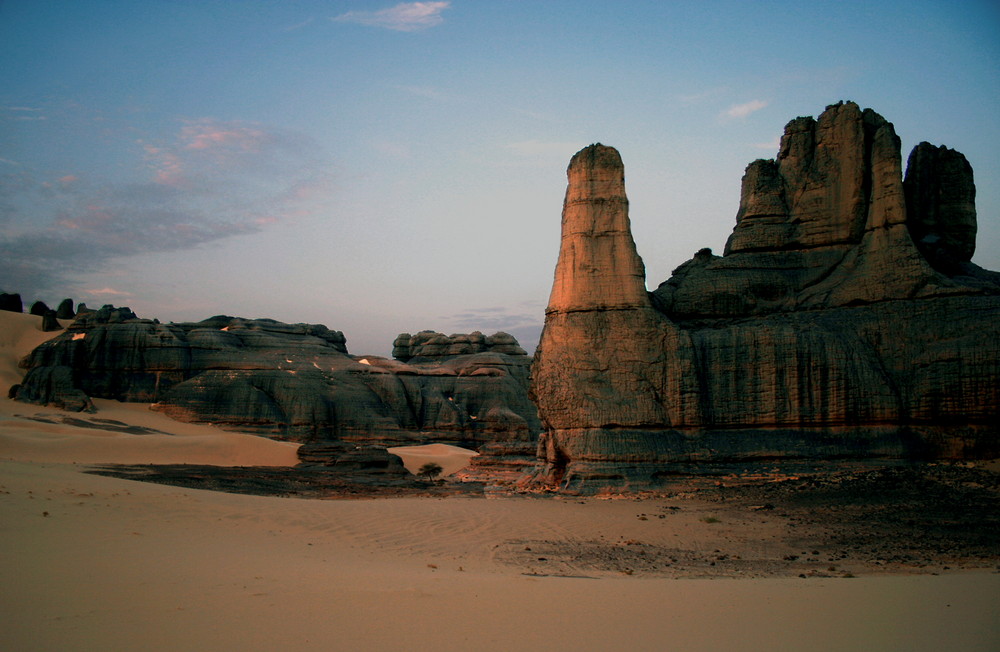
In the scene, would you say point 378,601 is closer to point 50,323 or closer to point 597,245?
point 597,245

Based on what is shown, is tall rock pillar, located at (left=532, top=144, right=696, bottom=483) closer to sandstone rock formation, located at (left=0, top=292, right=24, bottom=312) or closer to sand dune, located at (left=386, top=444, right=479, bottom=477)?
sand dune, located at (left=386, top=444, right=479, bottom=477)

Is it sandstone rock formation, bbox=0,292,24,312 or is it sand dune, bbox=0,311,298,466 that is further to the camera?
sandstone rock formation, bbox=0,292,24,312

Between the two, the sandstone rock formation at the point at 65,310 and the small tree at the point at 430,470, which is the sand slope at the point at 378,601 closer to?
the small tree at the point at 430,470

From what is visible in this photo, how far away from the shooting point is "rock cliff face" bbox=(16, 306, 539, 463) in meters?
44.0

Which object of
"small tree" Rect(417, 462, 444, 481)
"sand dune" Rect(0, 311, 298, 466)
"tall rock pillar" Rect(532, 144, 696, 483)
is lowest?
"small tree" Rect(417, 462, 444, 481)

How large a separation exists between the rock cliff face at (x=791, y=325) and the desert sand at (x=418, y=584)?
6.27 m

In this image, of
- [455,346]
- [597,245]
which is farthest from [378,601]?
[455,346]

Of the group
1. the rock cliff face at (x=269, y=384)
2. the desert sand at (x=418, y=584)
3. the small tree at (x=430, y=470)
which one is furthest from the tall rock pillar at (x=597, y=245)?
the rock cliff face at (x=269, y=384)

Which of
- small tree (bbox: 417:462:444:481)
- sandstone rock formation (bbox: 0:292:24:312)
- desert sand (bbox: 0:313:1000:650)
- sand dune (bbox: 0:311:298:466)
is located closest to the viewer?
desert sand (bbox: 0:313:1000:650)

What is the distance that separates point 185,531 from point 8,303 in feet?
186

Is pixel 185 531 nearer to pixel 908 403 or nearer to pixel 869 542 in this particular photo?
pixel 869 542

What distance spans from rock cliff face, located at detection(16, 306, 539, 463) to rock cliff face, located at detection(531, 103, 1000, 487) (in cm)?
1686

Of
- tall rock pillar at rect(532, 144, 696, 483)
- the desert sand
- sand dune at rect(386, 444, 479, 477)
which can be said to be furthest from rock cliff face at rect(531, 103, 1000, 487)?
sand dune at rect(386, 444, 479, 477)

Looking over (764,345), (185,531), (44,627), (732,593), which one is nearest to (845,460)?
(764,345)
